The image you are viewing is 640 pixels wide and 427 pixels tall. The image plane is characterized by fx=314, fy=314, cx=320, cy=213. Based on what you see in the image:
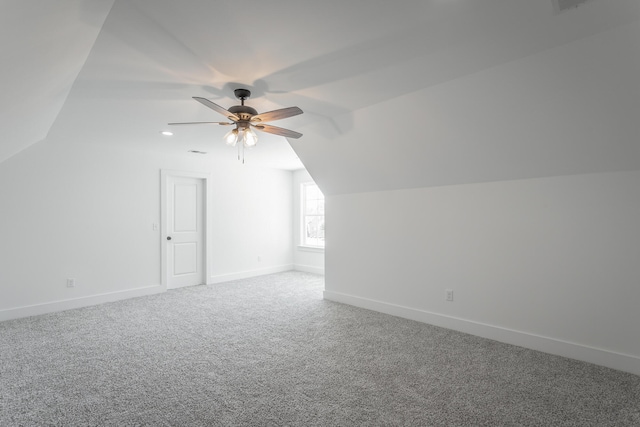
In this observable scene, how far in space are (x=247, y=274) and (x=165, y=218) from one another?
1992 millimetres

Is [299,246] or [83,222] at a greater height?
[83,222]

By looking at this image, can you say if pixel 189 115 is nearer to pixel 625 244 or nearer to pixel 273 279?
pixel 273 279

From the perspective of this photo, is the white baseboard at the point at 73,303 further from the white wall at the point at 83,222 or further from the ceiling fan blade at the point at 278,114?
the ceiling fan blade at the point at 278,114

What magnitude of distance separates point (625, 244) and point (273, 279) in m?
5.12

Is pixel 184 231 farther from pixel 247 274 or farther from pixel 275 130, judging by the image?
pixel 275 130

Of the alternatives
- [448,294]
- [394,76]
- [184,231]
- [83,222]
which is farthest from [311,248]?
[394,76]

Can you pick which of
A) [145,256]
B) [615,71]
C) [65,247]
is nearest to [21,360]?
[65,247]

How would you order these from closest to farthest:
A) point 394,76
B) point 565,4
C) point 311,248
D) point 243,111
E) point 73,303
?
point 565,4, point 394,76, point 243,111, point 73,303, point 311,248

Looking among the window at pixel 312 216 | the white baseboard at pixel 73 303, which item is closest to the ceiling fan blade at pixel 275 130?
the white baseboard at pixel 73 303

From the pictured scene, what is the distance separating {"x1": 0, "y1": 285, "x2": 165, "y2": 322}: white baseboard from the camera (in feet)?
12.9

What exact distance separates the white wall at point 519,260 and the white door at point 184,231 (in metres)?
3.14

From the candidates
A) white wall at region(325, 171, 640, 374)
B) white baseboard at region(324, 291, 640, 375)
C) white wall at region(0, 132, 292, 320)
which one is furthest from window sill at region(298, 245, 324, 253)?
white baseboard at region(324, 291, 640, 375)

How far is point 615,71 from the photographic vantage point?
199cm

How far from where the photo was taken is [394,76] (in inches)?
95.8
